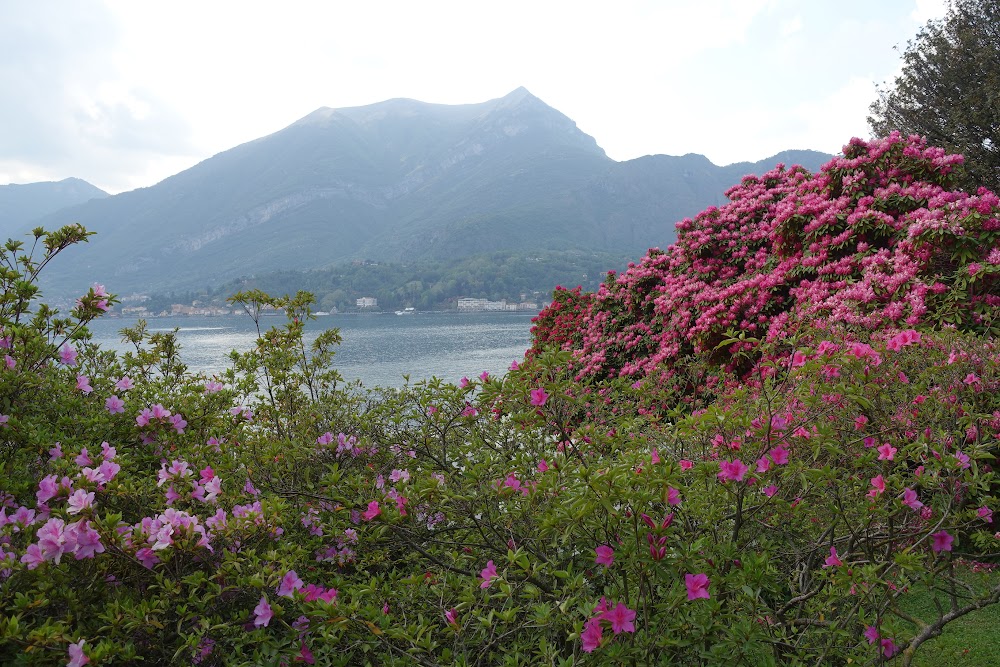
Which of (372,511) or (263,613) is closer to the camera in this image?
(263,613)

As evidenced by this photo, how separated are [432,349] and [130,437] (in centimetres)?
4093

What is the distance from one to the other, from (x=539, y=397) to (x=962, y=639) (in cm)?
402

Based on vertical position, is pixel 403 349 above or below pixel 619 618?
below

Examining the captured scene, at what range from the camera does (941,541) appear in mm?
2432

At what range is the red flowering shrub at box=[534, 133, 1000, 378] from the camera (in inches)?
214

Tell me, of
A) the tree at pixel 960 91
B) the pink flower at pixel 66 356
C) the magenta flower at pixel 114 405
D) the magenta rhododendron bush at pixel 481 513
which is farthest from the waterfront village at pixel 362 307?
the magenta rhododendron bush at pixel 481 513

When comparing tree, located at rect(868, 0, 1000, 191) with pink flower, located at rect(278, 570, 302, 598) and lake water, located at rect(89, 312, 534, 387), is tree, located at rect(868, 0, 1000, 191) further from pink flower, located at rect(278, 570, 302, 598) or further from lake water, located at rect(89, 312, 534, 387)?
pink flower, located at rect(278, 570, 302, 598)

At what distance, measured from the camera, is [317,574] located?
90.3 inches

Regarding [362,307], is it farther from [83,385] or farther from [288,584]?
[288,584]

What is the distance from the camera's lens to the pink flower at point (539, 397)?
234 cm

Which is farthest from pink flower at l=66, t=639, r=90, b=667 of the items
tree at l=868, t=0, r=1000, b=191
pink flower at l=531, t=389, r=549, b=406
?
tree at l=868, t=0, r=1000, b=191

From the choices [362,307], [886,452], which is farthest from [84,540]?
[362,307]

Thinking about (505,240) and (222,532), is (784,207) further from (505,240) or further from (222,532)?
(505,240)

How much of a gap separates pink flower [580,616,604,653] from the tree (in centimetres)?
1586
